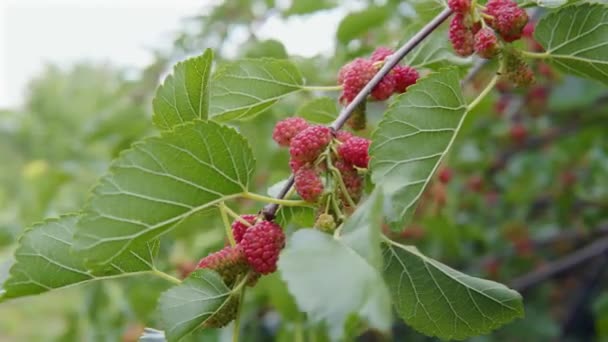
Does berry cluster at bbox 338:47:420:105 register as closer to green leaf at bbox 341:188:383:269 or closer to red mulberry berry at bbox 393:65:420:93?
red mulberry berry at bbox 393:65:420:93

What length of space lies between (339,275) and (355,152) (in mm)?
211

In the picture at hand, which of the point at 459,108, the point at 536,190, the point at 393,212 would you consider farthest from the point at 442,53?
Result: the point at 536,190

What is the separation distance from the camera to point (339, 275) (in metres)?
0.44

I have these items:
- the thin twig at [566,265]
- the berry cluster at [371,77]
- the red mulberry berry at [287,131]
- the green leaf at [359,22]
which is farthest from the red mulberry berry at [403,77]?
the thin twig at [566,265]

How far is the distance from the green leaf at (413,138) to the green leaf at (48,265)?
0.22 meters

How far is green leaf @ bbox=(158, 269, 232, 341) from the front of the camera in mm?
604

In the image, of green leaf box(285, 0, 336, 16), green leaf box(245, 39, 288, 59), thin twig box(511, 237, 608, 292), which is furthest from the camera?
thin twig box(511, 237, 608, 292)

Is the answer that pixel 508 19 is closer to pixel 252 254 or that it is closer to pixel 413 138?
pixel 413 138

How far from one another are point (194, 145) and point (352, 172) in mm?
141

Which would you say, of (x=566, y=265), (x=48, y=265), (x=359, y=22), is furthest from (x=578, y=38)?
(x=566, y=265)

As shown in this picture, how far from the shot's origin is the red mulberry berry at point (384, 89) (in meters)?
0.72

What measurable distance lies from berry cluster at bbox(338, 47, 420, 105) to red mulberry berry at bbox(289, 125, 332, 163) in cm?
11

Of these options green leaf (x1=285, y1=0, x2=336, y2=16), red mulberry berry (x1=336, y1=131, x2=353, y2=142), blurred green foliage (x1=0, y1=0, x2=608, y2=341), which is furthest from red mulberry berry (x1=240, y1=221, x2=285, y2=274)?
green leaf (x1=285, y1=0, x2=336, y2=16)

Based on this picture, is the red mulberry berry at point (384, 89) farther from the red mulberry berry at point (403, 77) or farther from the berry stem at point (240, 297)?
the berry stem at point (240, 297)
